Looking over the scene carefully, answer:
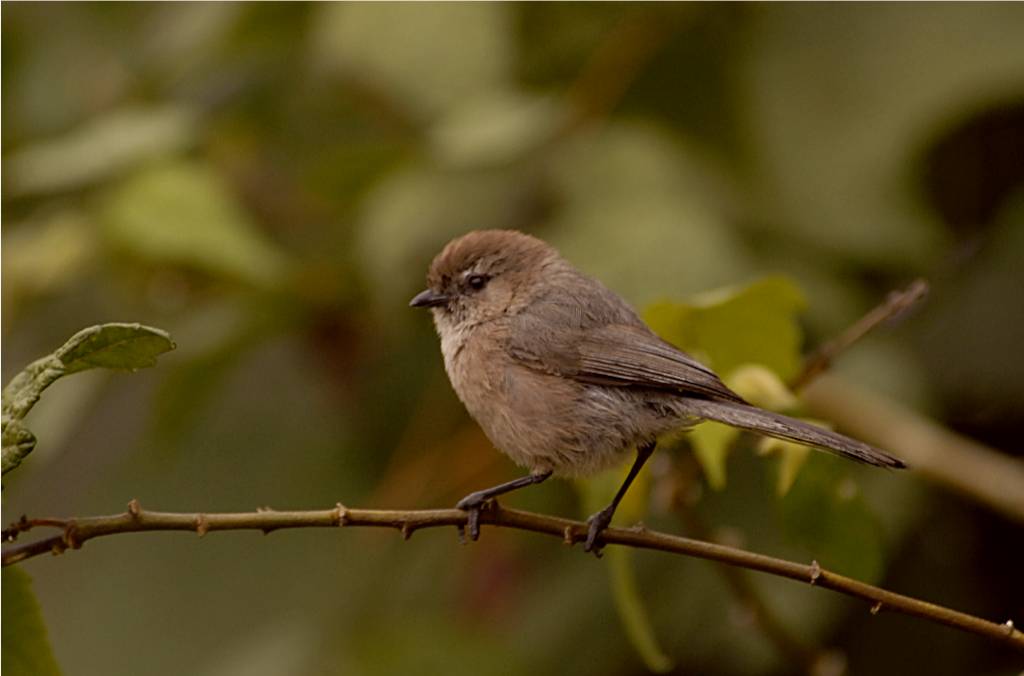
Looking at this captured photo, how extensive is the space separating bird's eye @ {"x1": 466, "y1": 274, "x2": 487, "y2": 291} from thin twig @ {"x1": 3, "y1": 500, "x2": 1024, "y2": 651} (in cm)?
122

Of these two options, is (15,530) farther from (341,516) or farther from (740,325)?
(740,325)

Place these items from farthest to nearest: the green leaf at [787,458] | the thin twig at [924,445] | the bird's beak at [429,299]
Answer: the bird's beak at [429,299] → the thin twig at [924,445] → the green leaf at [787,458]

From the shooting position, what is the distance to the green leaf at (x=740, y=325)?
7.23 feet

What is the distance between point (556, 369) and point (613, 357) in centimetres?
14

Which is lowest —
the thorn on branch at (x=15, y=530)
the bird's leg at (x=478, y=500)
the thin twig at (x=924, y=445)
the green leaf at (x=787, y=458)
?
the thin twig at (x=924, y=445)

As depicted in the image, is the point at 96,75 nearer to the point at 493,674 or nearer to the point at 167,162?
the point at 167,162

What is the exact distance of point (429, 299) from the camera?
310 centimetres

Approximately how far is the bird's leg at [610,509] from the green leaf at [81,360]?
2.64 ft

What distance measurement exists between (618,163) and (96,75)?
196 centimetres

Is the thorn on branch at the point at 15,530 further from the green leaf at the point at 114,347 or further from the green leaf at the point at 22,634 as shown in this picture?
the green leaf at the point at 114,347

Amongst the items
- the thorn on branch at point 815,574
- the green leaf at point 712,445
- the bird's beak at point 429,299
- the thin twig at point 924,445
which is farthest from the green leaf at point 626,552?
the bird's beak at point 429,299

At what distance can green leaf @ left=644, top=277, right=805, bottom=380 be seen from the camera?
86.8 inches

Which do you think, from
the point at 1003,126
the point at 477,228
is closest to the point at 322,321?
the point at 477,228

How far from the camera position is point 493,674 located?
3.09 meters
